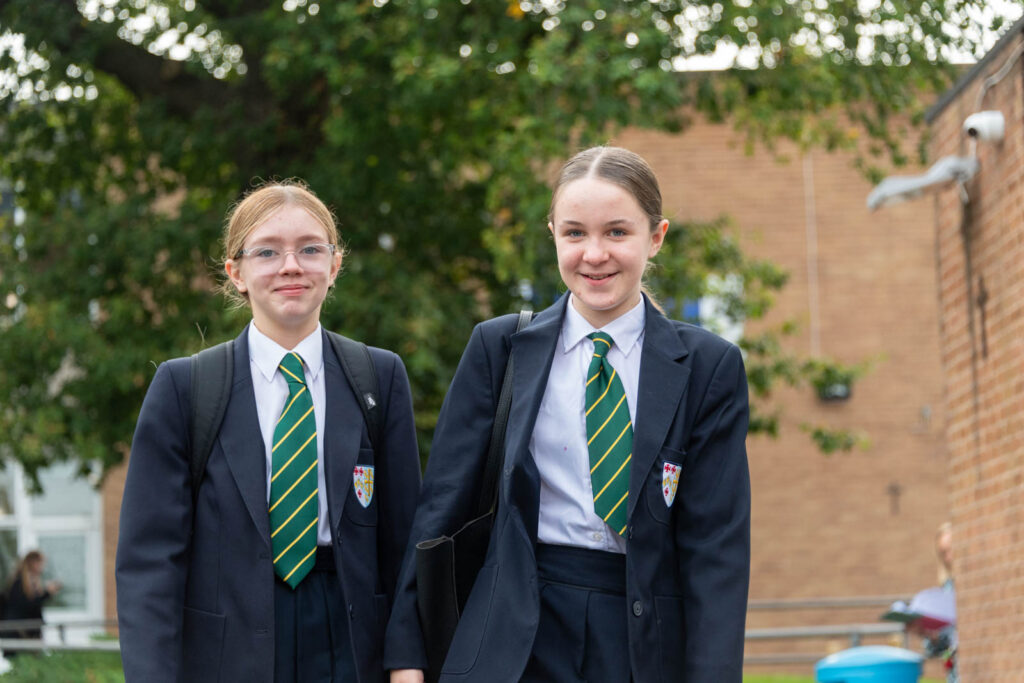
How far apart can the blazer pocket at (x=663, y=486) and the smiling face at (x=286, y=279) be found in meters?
1.02

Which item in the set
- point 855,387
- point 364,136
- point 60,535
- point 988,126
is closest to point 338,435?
point 988,126

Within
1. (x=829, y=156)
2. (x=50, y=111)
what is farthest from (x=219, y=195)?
(x=829, y=156)

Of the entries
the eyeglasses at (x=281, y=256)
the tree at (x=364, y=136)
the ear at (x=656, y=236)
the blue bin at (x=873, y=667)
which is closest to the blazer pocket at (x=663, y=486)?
the ear at (x=656, y=236)

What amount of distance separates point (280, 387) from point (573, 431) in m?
0.82

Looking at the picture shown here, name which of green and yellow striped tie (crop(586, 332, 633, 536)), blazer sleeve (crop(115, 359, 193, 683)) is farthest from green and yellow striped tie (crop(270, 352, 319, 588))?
green and yellow striped tie (crop(586, 332, 633, 536))

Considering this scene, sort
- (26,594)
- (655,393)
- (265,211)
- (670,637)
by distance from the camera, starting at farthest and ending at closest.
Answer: (26,594) → (265,211) → (655,393) → (670,637)

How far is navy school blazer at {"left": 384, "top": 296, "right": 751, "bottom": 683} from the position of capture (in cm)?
331

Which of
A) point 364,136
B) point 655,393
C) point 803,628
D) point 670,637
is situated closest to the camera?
point 670,637

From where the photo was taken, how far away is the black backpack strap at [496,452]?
140 inches

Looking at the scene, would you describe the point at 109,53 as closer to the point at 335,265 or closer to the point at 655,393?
the point at 335,265

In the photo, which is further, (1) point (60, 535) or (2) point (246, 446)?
(1) point (60, 535)

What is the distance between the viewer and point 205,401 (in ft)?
12.1

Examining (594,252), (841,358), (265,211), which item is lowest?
(594,252)

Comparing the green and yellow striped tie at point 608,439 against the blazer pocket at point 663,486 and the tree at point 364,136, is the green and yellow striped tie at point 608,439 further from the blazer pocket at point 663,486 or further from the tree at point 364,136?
the tree at point 364,136
